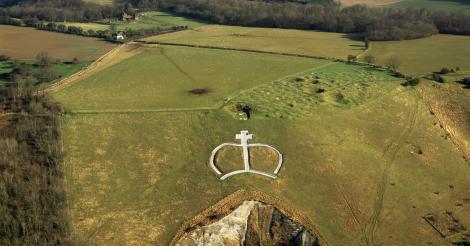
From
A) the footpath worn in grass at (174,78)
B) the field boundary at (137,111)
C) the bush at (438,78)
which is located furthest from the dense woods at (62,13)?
the bush at (438,78)

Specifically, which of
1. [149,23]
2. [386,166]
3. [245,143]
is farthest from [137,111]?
[149,23]

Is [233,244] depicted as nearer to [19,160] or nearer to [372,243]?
[372,243]

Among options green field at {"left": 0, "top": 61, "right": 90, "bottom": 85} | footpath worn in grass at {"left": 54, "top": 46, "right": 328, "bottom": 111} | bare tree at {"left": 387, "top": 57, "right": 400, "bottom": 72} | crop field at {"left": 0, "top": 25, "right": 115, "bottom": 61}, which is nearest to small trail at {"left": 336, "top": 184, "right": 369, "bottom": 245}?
footpath worn in grass at {"left": 54, "top": 46, "right": 328, "bottom": 111}

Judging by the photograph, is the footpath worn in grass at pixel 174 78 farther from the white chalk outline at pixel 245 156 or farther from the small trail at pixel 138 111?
the white chalk outline at pixel 245 156

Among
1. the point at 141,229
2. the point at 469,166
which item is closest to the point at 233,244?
the point at 141,229

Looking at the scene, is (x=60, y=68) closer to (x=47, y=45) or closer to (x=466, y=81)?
(x=47, y=45)

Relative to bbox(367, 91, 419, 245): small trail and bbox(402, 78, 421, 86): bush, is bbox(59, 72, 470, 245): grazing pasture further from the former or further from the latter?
bbox(402, 78, 421, 86): bush

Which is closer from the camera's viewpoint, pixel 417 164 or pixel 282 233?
pixel 282 233
